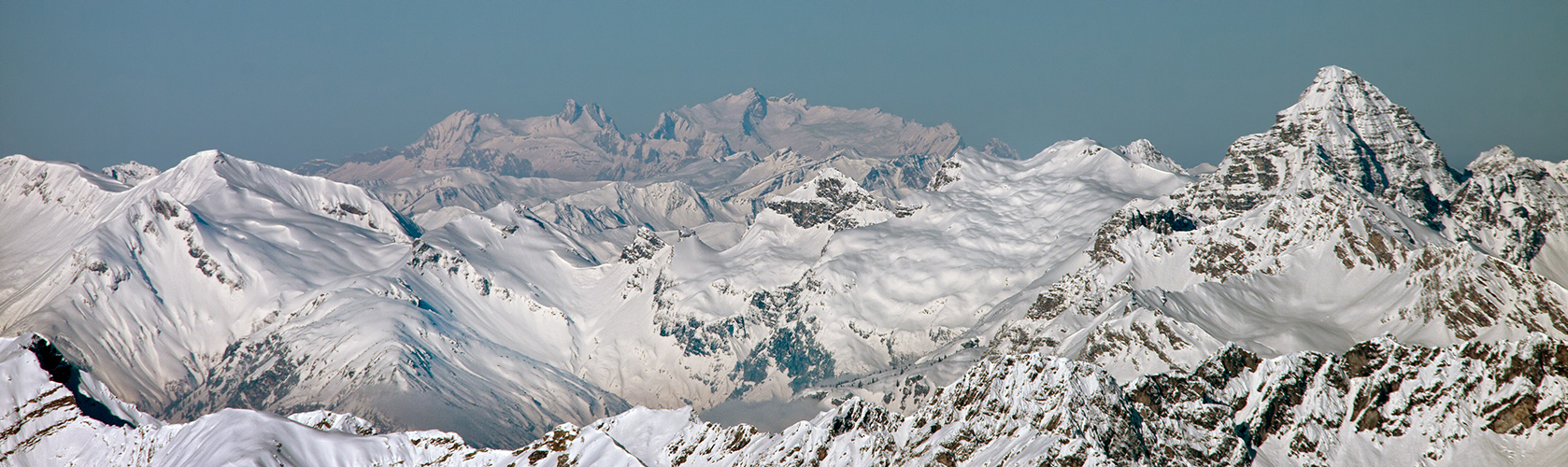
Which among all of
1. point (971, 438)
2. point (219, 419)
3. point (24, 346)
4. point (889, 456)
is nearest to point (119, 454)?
point (219, 419)

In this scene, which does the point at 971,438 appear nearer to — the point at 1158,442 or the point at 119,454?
the point at 1158,442

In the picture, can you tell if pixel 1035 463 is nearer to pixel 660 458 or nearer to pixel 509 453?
pixel 660 458

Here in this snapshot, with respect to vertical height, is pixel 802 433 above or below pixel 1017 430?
below

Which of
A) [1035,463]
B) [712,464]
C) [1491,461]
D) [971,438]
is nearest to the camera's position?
[1035,463]

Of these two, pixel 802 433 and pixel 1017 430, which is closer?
pixel 1017 430

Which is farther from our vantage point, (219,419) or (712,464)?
(712,464)

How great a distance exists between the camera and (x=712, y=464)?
18462 cm

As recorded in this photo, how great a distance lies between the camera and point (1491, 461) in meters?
197

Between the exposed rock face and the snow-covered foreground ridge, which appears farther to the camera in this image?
the exposed rock face

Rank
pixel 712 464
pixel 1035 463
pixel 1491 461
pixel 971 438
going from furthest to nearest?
pixel 1491 461 < pixel 712 464 < pixel 971 438 < pixel 1035 463

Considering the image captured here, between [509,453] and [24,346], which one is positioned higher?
[24,346]

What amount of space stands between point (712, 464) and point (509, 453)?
28726mm

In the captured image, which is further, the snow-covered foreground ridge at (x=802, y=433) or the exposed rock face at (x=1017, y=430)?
the exposed rock face at (x=1017, y=430)

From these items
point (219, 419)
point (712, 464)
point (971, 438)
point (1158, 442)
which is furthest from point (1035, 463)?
point (219, 419)
